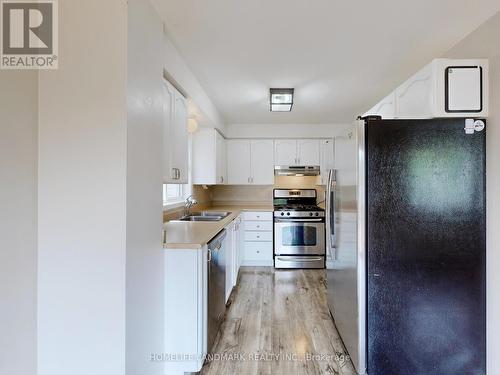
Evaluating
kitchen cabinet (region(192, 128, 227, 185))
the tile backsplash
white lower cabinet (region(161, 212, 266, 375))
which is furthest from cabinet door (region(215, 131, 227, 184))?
white lower cabinet (region(161, 212, 266, 375))

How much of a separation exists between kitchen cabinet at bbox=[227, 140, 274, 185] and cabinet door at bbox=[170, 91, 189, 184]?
244 centimetres

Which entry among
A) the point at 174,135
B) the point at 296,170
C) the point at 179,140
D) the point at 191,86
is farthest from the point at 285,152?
the point at 174,135

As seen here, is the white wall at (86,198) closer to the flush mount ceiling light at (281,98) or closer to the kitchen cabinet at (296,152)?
the flush mount ceiling light at (281,98)

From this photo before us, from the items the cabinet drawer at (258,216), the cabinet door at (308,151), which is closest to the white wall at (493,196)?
the cabinet drawer at (258,216)

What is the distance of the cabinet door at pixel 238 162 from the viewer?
16.2ft

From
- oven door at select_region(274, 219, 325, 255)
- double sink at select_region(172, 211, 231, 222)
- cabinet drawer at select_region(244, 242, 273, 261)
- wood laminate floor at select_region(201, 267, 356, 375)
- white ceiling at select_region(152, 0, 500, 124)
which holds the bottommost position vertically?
wood laminate floor at select_region(201, 267, 356, 375)

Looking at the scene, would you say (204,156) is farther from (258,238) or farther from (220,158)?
(258,238)

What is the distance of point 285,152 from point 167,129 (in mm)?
3082

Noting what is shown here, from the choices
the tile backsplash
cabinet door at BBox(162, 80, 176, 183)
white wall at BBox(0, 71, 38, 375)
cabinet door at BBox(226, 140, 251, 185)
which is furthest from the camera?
the tile backsplash

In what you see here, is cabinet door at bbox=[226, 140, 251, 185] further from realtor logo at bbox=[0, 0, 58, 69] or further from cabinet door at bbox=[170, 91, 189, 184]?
realtor logo at bbox=[0, 0, 58, 69]

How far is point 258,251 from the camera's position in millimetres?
4562

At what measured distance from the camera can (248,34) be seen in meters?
2.00

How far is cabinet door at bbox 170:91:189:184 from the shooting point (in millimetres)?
2223

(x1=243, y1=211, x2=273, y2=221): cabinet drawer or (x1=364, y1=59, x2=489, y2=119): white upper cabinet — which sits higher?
(x1=364, y1=59, x2=489, y2=119): white upper cabinet
